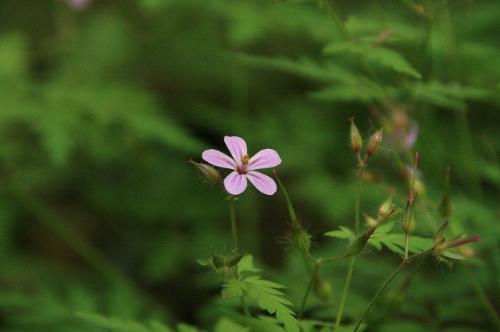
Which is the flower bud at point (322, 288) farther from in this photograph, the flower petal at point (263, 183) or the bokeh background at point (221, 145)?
the flower petal at point (263, 183)

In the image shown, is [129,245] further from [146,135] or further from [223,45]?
[223,45]

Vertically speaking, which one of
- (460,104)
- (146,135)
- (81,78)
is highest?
(81,78)

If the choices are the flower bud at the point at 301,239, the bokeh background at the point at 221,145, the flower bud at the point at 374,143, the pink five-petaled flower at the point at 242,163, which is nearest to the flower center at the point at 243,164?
the pink five-petaled flower at the point at 242,163

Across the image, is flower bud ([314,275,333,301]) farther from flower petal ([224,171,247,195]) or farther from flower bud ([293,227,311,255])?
flower petal ([224,171,247,195])

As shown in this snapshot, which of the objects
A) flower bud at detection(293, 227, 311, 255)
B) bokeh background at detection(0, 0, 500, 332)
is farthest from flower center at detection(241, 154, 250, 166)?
bokeh background at detection(0, 0, 500, 332)

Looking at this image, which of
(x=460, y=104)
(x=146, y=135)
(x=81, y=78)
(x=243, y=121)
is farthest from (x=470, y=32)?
(x=81, y=78)
